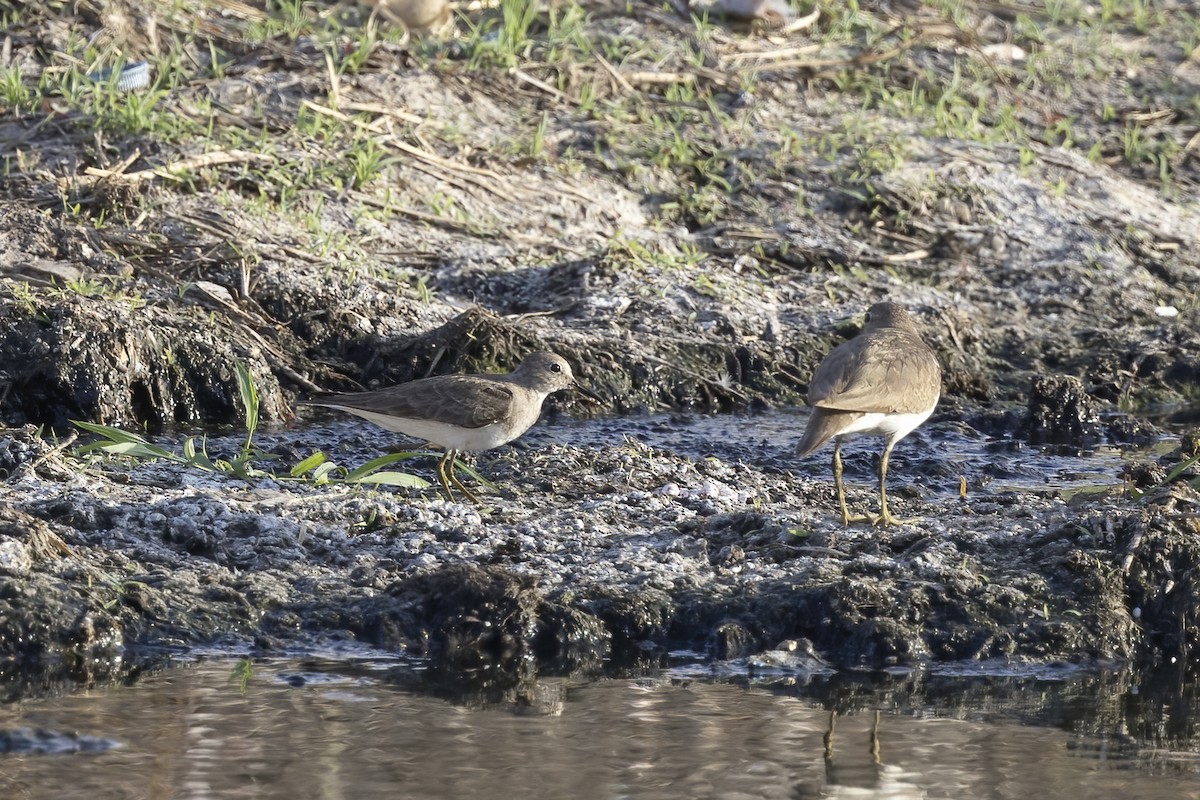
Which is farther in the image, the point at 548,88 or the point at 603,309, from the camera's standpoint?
the point at 548,88

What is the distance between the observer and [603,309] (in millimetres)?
9594

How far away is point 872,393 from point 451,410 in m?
1.80

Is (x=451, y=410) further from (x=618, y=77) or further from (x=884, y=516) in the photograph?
(x=618, y=77)

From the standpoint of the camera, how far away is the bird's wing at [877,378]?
276 inches

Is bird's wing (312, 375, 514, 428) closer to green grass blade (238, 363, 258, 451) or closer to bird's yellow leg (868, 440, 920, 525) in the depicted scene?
green grass blade (238, 363, 258, 451)

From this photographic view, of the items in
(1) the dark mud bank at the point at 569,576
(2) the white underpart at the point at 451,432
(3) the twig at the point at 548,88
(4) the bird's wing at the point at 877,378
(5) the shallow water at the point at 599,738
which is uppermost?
(3) the twig at the point at 548,88

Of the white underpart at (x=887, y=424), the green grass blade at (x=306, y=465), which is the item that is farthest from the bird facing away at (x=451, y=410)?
the white underpart at (x=887, y=424)

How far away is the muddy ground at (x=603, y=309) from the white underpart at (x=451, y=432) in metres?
0.25

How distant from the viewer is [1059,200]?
38.0ft

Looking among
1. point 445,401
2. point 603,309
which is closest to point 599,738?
point 445,401

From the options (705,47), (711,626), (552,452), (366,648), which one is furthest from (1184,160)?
(366,648)

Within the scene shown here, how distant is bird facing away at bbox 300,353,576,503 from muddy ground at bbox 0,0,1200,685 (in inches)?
10.2

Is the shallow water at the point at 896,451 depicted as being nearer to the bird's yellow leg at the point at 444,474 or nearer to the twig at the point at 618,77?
the bird's yellow leg at the point at 444,474

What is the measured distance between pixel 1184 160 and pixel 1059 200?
1758 mm
